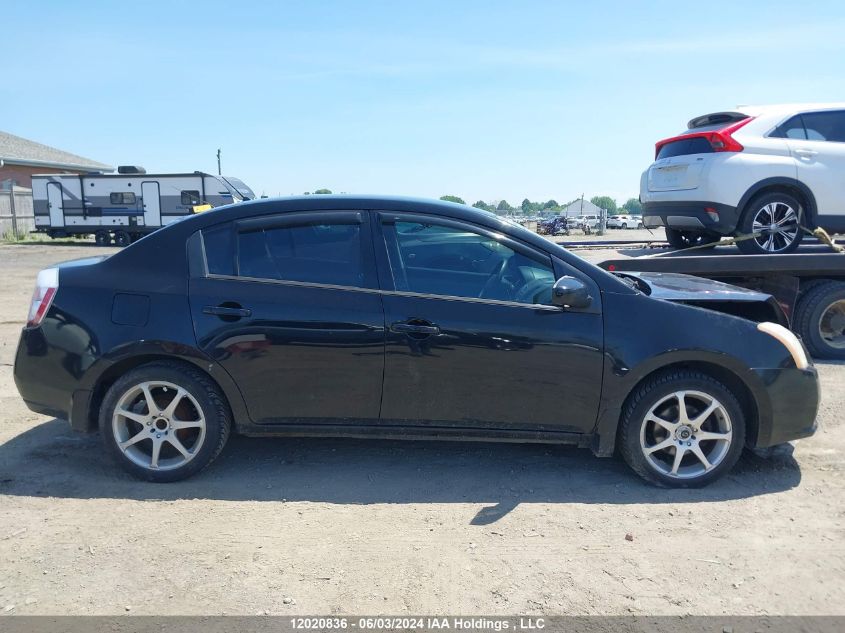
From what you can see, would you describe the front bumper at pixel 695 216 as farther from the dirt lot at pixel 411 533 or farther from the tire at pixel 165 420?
the tire at pixel 165 420

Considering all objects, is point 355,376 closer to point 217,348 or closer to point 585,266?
point 217,348

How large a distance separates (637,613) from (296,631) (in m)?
1.41

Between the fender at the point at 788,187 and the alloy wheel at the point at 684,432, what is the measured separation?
365 cm

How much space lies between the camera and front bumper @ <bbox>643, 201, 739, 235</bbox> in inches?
261

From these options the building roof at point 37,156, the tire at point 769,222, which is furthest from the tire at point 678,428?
the building roof at point 37,156

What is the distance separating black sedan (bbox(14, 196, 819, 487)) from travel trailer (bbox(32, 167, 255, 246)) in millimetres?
23189

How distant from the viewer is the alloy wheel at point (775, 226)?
22.0 ft

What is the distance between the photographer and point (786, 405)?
379 cm

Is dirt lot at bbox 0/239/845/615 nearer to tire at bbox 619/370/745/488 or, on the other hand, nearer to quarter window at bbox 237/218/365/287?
tire at bbox 619/370/745/488

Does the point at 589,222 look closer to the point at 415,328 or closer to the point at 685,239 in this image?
the point at 685,239

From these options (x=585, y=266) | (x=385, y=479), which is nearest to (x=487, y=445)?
(x=385, y=479)

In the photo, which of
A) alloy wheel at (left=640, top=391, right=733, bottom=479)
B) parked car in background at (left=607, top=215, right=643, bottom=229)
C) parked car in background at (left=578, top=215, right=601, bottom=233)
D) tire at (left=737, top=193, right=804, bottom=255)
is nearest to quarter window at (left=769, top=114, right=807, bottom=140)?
tire at (left=737, top=193, right=804, bottom=255)

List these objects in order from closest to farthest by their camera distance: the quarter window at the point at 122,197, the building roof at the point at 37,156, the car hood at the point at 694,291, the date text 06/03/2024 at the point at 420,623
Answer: the date text 06/03/2024 at the point at 420,623 < the car hood at the point at 694,291 < the quarter window at the point at 122,197 < the building roof at the point at 37,156

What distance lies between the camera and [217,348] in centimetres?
370
